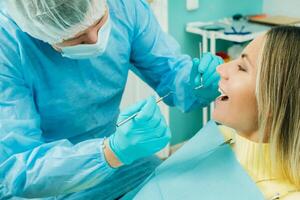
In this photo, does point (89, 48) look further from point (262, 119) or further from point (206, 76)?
point (262, 119)

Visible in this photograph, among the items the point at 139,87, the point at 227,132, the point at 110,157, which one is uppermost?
the point at 110,157

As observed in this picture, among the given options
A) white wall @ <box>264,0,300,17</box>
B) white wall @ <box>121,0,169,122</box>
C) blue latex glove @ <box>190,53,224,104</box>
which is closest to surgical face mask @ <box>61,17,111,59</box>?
blue latex glove @ <box>190,53,224,104</box>

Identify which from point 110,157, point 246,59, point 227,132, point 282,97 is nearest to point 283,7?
point 227,132

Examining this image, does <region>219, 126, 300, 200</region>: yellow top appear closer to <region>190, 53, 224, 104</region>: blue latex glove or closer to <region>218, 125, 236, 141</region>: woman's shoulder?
<region>218, 125, 236, 141</region>: woman's shoulder

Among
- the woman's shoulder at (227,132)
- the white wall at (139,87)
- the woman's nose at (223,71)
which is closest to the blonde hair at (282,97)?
the woman's nose at (223,71)

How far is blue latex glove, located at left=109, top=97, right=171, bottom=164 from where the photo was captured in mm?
1019

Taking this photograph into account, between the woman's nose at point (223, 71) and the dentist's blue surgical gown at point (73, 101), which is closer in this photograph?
the dentist's blue surgical gown at point (73, 101)

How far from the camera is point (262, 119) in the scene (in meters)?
1.08

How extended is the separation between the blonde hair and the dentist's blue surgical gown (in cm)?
38

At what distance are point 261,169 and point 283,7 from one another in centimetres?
175

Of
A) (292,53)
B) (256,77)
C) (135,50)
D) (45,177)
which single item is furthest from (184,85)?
(45,177)

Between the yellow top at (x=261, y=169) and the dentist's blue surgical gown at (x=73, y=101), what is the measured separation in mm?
259

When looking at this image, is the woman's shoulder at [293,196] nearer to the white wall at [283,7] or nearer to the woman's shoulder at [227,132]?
the woman's shoulder at [227,132]

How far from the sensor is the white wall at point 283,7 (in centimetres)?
252
